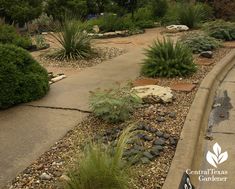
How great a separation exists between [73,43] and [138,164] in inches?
192

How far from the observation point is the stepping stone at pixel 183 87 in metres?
5.92

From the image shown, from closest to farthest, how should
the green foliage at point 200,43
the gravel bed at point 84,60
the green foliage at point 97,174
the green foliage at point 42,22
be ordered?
the green foliage at point 97,174
the gravel bed at point 84,60
the green foliage at point 200,43
the green foliage at point 42,22

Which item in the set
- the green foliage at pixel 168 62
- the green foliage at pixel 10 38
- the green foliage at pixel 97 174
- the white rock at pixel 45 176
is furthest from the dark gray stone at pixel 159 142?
the green foliage at pixel 10 38

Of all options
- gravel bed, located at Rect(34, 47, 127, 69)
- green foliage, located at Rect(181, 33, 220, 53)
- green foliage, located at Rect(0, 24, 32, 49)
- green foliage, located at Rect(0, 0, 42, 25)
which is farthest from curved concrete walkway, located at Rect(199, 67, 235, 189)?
green foliage, located at Rect(0, 0, 42, 25)

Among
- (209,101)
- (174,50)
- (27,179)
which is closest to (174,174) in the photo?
(27,179)

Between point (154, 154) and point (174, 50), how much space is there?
3.24 meters

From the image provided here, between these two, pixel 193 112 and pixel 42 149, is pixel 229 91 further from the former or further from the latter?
pixel 42 149

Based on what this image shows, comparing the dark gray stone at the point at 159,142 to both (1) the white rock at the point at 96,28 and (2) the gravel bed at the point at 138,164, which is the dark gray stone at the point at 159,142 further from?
(1) the white rock at the point at 96,28

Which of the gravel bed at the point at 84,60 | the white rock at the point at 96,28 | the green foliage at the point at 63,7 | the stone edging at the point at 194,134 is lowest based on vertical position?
the stone edging at the point at 194,134

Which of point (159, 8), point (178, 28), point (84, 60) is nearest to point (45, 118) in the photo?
point (84, 60)

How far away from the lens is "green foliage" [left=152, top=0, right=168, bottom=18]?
14.2 m

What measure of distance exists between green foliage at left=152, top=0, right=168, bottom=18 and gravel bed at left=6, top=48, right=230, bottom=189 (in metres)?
8.95

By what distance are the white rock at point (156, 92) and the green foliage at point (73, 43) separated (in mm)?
2932

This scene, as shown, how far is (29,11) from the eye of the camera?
1207cm
